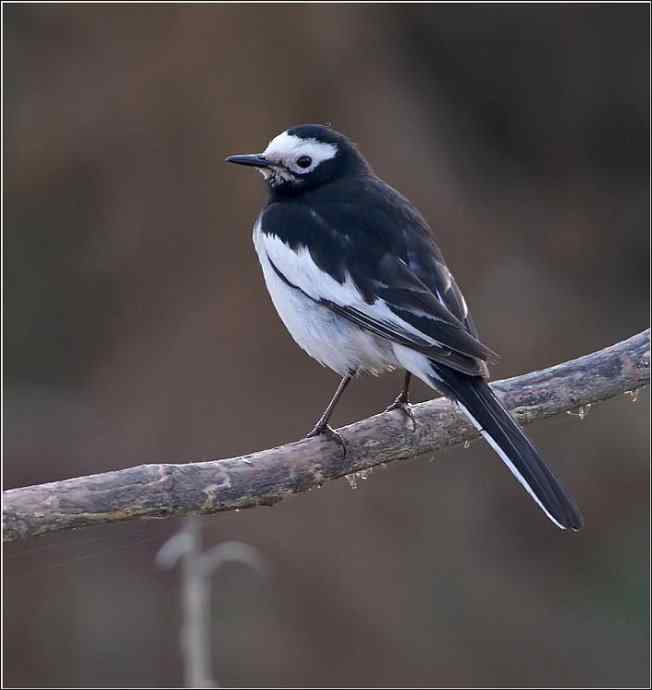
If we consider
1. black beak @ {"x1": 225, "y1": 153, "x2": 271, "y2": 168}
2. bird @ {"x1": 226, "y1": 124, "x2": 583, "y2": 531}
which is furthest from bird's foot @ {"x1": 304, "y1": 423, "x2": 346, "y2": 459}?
black beak @ {"x1": 225, "y1": 153, "x2": 271, "y2": 168}

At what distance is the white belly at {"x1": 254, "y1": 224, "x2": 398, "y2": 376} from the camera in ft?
15.8

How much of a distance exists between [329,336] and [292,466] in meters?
0.67

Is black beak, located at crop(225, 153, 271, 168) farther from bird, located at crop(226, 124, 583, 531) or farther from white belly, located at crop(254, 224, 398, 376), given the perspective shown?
white belly, located at crop(254, 224, 398, 376)

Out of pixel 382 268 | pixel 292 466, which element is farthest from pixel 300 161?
pixel 292 466

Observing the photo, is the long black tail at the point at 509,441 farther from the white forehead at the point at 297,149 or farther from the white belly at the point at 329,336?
the white forehead at the point at 297,149

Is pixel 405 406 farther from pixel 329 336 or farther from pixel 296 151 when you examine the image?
pixel 296 151

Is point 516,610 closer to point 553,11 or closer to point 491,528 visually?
point 491,528

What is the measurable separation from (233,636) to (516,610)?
1.97 meters

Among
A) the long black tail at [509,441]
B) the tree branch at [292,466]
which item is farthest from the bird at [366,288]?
the tree branch at [292,466]

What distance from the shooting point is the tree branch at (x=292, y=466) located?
385 centimetres

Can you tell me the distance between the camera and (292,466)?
14.5ft

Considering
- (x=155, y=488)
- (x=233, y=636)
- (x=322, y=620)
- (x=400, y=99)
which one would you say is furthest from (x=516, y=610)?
(x=155, y=488)

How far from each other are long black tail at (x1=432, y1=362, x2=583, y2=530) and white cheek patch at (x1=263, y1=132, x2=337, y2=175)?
131 cm

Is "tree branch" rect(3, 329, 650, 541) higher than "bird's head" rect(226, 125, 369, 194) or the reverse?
the reverse
